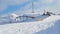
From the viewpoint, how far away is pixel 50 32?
7.10m

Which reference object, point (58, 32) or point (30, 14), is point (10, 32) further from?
point (30, 14)

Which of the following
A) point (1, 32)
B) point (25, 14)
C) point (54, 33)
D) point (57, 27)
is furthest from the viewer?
point (25, 14)

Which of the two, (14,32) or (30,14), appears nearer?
(14,32)

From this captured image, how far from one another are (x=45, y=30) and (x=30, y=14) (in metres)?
7.13

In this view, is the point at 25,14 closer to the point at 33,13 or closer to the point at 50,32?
the point at 33,13

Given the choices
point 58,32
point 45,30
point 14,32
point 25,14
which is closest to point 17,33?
point 14,32

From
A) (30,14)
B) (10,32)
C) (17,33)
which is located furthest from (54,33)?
(30,14)

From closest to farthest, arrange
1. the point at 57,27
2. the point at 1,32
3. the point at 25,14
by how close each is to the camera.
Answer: the point at 1,32 → the point at 57,27 → the point at 25,14

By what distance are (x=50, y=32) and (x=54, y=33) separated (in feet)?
0.89

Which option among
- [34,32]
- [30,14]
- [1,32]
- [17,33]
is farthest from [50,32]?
[30,14]

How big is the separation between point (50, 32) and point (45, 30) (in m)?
0.39

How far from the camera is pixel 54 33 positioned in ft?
22.6

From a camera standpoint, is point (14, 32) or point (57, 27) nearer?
point (14, 32)

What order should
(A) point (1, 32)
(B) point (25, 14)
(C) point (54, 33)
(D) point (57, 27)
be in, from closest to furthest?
(C) point (54, 33), (A) point (1, 32), (D) point (57, 27), (B) point (25, 14)
